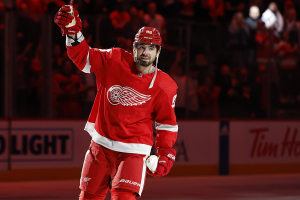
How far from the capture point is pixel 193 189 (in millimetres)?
8703

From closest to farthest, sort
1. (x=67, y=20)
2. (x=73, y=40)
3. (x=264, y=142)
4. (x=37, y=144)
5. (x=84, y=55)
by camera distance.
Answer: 1. (x=67, y=20)
2. (x=73, y=40)
3. (x=84, y=55)
4. (x=37, y=144)
5. (x=264, y=142)

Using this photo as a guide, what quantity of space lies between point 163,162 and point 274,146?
672 cm

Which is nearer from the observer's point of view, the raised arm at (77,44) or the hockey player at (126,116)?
the raised arm at (77,44)

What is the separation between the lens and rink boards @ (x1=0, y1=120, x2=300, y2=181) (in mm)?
9141

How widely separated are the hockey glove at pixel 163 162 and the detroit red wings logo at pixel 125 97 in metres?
0.46

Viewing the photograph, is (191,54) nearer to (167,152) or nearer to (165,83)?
(165,83)

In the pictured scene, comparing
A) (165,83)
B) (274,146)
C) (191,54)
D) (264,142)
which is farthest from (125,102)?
(274,146)

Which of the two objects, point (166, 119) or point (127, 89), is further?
point (166, 119)

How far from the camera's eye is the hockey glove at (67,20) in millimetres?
4102

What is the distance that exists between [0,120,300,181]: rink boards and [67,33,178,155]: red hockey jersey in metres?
4.91

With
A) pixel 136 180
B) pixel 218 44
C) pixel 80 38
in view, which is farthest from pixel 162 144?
pixel 218 44

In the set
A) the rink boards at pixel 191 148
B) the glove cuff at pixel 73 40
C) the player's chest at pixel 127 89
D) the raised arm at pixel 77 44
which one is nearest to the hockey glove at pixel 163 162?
the player's chest at pixel 127 89

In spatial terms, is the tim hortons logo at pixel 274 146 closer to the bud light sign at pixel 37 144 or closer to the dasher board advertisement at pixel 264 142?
the dasher board advertisement at pixel 264 142

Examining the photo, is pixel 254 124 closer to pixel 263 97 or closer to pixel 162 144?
pixel 263 97
